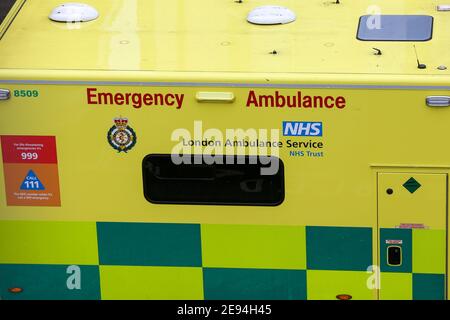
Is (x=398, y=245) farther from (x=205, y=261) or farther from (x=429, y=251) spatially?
(x=205, y=261)

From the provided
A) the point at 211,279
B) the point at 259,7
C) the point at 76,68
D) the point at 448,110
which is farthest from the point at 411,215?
the point at 76,68

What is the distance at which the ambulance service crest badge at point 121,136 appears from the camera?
17.9ft

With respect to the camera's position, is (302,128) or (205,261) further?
(205,261)

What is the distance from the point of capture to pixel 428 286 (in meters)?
5.48

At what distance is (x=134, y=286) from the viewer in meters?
5.75

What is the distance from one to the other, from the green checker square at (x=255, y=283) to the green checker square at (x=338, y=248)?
124 mm

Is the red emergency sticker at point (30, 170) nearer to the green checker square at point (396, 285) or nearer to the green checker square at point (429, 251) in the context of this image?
the green checker square at point (396, 285)

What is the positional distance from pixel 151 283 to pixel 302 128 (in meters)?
1.24

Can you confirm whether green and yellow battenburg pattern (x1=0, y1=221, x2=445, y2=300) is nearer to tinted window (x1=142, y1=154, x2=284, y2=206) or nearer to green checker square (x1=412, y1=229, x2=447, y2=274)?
green checker square (x1=412, y1=229, x2=447, y2=274)

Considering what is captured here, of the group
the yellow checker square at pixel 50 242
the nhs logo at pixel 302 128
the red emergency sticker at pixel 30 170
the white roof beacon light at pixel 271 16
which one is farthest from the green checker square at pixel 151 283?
the white roof beacon light at pixel 271 16

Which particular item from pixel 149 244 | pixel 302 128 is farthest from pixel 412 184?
pixel 149 244
